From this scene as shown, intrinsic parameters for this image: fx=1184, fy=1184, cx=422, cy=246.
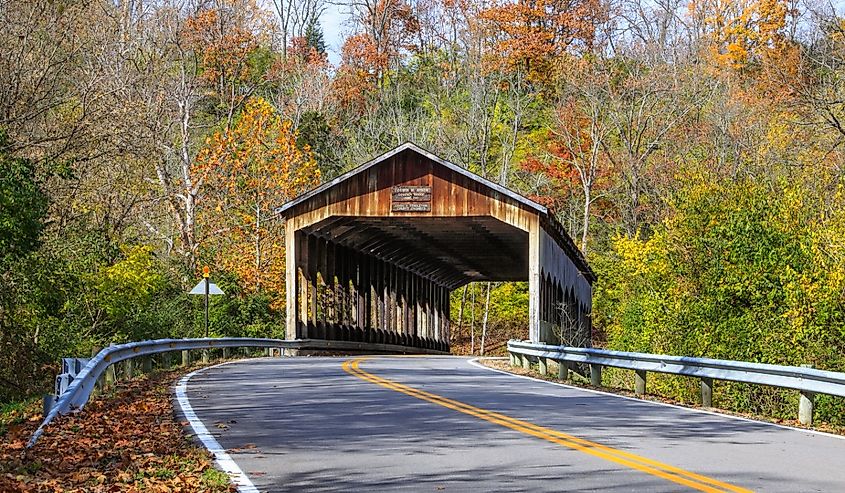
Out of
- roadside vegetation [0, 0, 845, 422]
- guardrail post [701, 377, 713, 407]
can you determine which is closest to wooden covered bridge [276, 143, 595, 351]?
roadside vegetation [0, 0, 845, 422]

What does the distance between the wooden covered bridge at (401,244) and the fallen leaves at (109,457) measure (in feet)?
58.0

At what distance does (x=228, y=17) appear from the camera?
59.0m

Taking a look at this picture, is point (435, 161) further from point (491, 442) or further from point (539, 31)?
point (539, 31)

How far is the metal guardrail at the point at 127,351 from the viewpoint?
1190 cm

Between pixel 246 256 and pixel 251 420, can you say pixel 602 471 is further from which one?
pixel 246 256

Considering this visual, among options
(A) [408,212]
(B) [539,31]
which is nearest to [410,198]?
(A) [408,212]

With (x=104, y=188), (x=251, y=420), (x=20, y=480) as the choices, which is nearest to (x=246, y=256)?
(x=104, y=188)

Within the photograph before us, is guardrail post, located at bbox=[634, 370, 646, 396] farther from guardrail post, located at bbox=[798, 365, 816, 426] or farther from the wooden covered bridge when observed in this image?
the wooden covered bridge

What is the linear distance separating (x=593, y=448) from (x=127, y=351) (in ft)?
32.8

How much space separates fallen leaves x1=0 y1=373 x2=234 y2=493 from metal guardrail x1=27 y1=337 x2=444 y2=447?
0.51ft

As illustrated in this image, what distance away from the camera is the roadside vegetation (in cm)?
2642

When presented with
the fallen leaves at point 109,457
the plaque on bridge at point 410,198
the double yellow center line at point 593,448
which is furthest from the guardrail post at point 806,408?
the plaque on bridge at point 410,198

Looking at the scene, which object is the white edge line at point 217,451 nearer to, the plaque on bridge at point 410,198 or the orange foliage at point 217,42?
the plaque on bridge at point 410,198

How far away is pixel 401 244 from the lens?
41.1m
